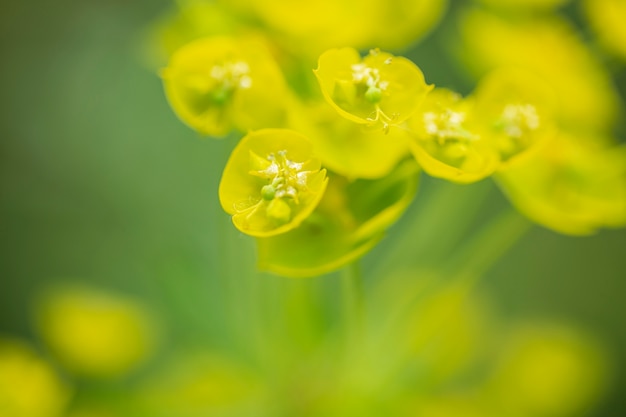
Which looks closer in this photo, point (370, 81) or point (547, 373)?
point (370, 81)

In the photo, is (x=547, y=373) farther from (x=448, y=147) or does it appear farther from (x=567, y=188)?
(x=448, y=147)

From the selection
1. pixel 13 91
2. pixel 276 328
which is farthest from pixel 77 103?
pixel 276 328

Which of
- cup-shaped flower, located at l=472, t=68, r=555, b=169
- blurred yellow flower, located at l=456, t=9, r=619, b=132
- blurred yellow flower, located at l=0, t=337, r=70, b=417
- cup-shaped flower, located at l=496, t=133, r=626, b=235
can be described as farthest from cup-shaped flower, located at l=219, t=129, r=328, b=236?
blurred yellow flower, located at l=456, t=9, r=619, b=132

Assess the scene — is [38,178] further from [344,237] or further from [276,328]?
[344,237]

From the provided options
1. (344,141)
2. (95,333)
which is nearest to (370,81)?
(344,141)

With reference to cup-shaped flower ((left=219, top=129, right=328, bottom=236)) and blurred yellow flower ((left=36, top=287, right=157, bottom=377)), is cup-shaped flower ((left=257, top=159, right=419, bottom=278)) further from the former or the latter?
blurred yellow flower ((left=36, top=287, right=157, bottom=377))
